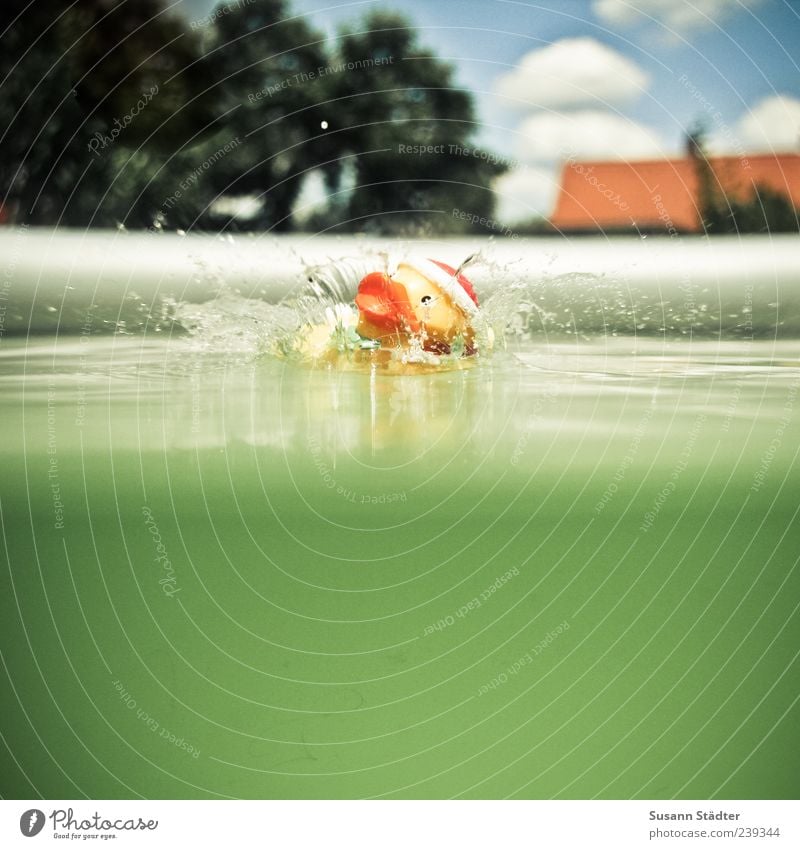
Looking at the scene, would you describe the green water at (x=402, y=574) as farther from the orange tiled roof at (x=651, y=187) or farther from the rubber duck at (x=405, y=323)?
the orange tiled roof at (x=651, y=187)

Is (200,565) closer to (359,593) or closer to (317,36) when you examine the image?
(359,593)

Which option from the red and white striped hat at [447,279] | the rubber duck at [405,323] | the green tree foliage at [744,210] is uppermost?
the green tree foliage at [744,210]

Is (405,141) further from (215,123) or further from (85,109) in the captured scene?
(85,109)

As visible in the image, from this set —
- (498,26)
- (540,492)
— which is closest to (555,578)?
(540,492)

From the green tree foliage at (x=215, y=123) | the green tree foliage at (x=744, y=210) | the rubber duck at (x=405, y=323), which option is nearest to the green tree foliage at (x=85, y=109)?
the green tree foliage at (x=215, y=123)

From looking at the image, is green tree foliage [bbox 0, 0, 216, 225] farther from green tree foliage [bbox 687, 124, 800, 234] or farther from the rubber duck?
green tree foliage [bbox 687, 124, 800, 234]

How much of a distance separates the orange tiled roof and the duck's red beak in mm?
219

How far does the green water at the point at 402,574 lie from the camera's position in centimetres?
136

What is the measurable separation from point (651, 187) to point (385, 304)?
37 centimetres

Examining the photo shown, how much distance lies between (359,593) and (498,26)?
2.38 ft

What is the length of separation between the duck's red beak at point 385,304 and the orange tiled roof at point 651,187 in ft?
0.72

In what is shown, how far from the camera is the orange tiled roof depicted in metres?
1.42
